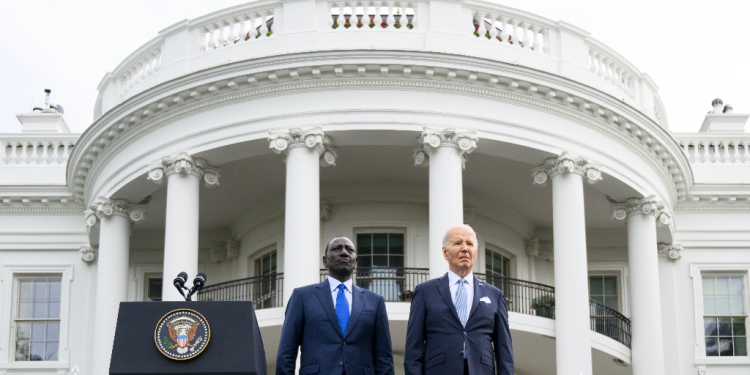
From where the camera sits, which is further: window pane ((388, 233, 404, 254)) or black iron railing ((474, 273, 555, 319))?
window pane ((388, 233, 404, 254))

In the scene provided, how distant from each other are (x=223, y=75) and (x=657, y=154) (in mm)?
8942

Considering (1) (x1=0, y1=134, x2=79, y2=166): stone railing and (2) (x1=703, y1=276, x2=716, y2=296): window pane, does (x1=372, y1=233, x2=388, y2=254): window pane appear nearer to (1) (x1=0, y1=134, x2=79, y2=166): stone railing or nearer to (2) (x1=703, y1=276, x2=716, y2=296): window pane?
(2) (x1=703, y1=276, x2=716, y2=296): window pane

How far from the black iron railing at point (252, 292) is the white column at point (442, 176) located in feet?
13.3

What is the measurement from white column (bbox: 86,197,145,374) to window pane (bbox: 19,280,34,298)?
3540 mm

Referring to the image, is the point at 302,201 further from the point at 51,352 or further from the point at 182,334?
the point at 182,334

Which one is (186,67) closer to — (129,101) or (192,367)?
(129,101)

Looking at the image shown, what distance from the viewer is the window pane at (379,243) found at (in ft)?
80.8

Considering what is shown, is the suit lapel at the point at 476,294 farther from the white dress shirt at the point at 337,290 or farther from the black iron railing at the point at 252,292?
the black iron railing at the point at 252,292

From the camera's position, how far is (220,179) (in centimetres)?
2450

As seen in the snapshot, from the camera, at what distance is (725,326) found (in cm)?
2631

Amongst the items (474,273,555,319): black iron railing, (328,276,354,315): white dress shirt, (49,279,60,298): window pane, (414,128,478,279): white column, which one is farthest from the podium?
(49,279,60,298): window pane

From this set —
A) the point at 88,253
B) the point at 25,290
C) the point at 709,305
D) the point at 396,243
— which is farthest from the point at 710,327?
the point at 25,290

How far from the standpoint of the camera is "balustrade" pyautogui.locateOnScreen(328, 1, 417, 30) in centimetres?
2192

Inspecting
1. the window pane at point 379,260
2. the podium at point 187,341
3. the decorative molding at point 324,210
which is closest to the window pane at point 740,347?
the window pane at point 379,260
